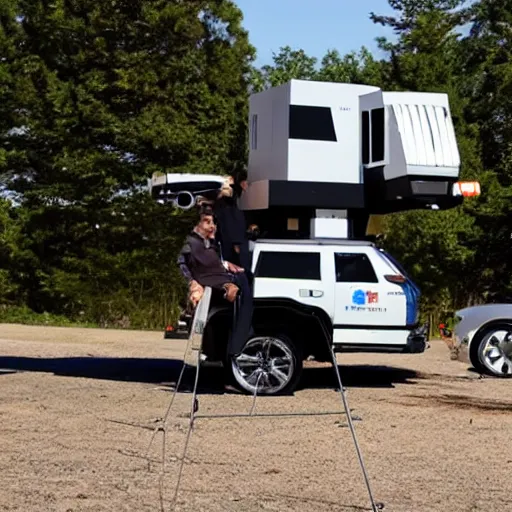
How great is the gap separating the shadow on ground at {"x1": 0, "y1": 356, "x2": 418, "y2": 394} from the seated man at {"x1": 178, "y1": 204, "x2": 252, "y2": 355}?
315 cm

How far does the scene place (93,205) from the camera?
98.7 feet

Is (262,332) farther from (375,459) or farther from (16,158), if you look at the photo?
(16,158)

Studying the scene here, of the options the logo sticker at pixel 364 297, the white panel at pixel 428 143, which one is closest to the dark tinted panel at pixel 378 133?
the white panel at pixel 428 143

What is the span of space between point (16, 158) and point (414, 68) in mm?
10701

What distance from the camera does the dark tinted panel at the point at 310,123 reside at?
1337 cm

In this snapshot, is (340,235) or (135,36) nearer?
(340,235)

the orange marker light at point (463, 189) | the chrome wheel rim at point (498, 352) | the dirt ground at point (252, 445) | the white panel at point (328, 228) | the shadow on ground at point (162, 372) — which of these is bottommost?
the dirt ground at point (252, 445)

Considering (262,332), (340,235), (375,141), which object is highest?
(375,141)

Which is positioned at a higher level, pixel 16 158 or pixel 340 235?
pixel 16 158

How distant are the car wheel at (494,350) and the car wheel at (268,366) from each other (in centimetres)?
370

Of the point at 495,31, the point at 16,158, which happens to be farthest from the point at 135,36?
the point at 495,31

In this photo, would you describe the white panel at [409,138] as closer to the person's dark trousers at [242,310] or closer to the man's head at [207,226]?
the person's dark trousers at [242,310]

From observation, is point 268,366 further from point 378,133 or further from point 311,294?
point 378,133

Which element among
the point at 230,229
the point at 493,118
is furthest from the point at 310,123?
the point at 493,118
